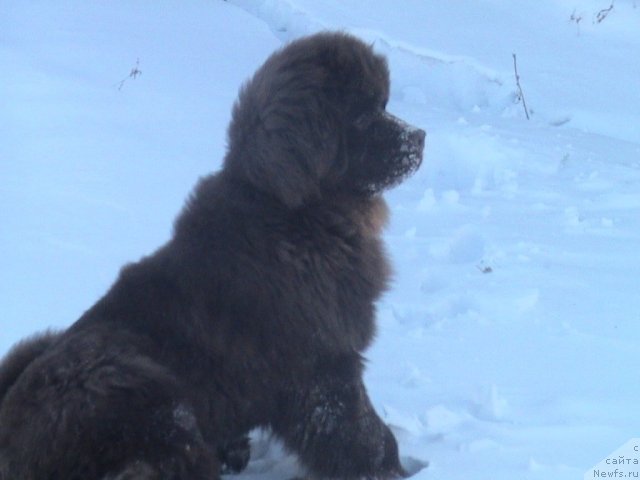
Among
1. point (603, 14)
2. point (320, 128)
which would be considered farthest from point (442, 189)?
point (603, 14)

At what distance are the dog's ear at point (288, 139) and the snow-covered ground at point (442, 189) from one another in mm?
1096

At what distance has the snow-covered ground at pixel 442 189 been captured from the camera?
360 centimetres

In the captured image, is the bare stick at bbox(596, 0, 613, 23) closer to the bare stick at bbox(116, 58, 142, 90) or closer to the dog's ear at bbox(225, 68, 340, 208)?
the bare stick at bbox(116, 58, 142, 90)

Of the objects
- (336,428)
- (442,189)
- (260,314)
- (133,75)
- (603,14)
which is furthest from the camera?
(603,14)

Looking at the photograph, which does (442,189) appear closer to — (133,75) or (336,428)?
(133,75)

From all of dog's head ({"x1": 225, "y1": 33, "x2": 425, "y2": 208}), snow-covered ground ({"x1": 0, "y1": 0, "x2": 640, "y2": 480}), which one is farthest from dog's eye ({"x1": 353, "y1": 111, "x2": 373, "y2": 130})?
snow-covered ground ({"x1": 0, "y1": 0, "x2": 640, "y2": 480})

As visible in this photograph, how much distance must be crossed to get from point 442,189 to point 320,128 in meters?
3.24

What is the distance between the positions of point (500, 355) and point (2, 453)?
212 centimetres

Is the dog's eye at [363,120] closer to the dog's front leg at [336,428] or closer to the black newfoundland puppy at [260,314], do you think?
the black newfoundland puppy at [260,314]

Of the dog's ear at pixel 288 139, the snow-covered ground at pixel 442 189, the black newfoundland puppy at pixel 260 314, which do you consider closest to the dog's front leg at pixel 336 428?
the black newfoundland puppy at pixel 260 314

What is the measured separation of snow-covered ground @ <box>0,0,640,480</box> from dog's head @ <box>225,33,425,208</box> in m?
1.02

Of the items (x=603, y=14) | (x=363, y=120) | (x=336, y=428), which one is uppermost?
(x=363, y=120)

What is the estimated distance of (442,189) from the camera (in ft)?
20.5

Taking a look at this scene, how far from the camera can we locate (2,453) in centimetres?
270
